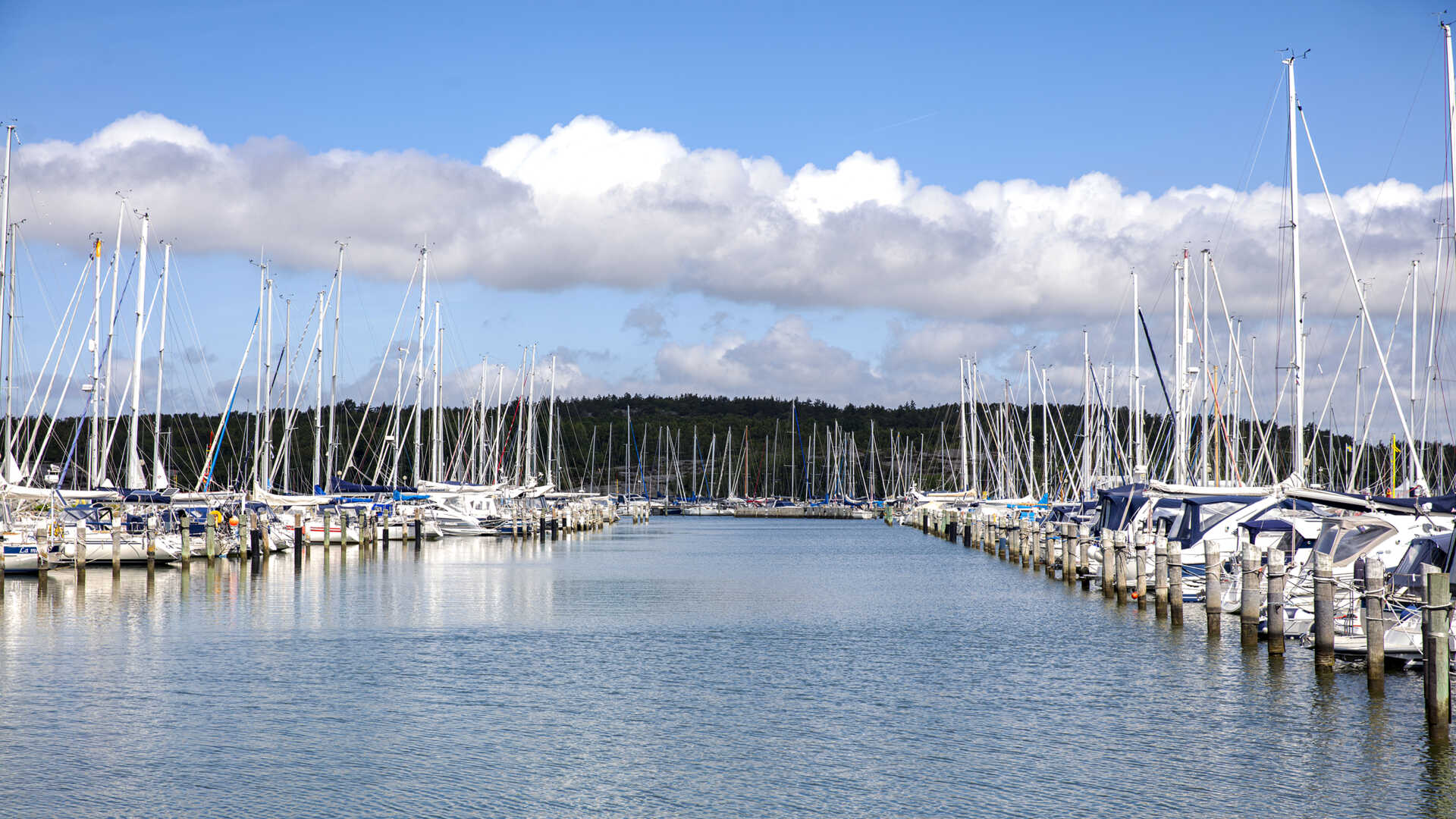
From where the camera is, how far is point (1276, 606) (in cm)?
2769

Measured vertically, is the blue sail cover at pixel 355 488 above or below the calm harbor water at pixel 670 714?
above

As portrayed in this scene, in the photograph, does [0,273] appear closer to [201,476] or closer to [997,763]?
[201,476]

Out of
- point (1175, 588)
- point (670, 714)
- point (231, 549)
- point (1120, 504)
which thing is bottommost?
point (670, 714)

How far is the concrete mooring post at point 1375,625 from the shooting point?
70.9 feet

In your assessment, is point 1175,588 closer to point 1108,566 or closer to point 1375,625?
point 1108,566

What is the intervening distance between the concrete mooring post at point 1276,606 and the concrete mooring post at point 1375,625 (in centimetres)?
523

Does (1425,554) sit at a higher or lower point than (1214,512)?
lower

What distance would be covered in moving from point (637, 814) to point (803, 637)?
17.6 meters

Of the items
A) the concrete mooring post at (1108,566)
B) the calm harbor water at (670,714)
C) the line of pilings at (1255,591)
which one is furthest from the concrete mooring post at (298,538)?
the concrete mooring post at (1108,566)

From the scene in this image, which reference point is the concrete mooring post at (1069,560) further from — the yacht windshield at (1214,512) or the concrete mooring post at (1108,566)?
the yacht windshield at (1214,512)

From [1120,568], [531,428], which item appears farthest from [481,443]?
[1120,568]

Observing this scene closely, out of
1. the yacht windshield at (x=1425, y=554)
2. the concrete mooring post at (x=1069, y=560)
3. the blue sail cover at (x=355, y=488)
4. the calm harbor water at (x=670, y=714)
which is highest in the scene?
the blue sail cover at (x=355, y=488)

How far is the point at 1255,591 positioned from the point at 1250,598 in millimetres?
194

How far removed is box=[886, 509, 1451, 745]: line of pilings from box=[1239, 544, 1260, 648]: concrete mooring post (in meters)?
0.02
